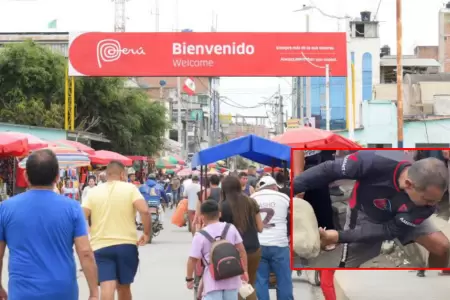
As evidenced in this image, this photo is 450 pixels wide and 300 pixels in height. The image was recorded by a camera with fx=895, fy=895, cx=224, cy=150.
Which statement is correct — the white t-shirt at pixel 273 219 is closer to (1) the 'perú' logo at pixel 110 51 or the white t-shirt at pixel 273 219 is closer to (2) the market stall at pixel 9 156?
(2) the market stall at pixel 9 156

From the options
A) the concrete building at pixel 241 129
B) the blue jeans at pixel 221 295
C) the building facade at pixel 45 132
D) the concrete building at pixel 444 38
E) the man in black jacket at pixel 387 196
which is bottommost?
the blue jeans at pixel 221 295

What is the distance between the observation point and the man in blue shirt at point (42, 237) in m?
5.92

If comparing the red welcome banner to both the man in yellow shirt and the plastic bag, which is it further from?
the plastic bag

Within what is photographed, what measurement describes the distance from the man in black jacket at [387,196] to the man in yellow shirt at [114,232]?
286cm

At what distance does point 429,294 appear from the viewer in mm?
11508

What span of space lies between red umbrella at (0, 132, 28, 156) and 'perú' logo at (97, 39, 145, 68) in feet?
48.2

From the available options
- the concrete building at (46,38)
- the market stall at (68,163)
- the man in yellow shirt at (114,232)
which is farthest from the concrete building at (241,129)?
the man in yellow shirt at (114,232)

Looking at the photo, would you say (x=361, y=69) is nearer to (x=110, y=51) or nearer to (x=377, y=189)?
(x=110, y=51)

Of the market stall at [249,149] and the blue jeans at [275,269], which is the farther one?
the market stall at [249,149]

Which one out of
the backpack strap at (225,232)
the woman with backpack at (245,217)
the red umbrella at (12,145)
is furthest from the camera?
the red umbrella at (12,145)

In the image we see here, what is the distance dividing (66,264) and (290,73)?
2685 cm

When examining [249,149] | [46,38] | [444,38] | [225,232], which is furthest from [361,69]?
[225,232]

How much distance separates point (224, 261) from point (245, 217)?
141 cm

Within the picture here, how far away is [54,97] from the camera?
42.1m
